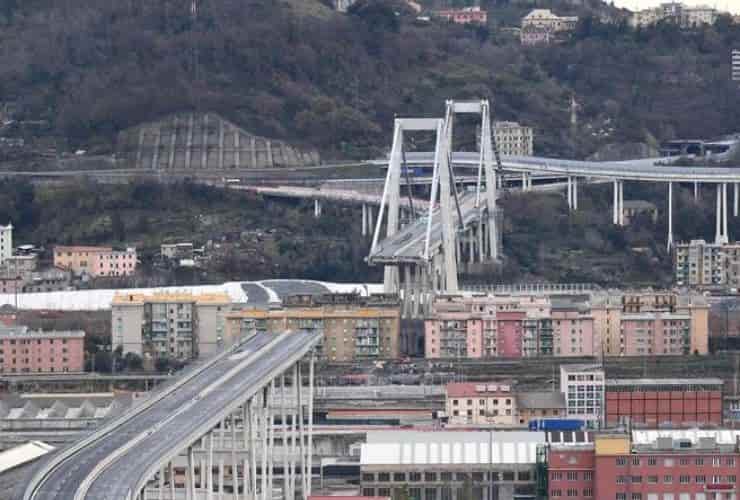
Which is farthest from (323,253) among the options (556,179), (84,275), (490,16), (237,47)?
(490,16)

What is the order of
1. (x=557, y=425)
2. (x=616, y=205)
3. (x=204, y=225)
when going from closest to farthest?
(x=557, y=425) < (x=204, y=225) < (x=616, y=205)

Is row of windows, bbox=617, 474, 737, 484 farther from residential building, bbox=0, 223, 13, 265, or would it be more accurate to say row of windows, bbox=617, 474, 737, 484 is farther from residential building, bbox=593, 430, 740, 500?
residential building, bbox=0, 223, 13, 265

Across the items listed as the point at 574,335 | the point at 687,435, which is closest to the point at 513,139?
the point at 574,335

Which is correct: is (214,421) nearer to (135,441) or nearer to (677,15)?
(135,441)

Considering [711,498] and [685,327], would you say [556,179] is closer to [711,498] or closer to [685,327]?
[685,327]

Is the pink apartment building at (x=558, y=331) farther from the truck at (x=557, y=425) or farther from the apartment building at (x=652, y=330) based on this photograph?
the truck at (x=557, y=425)

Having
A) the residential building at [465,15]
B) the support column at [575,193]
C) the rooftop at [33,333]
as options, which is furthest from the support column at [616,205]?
the residential building at [465,15]
